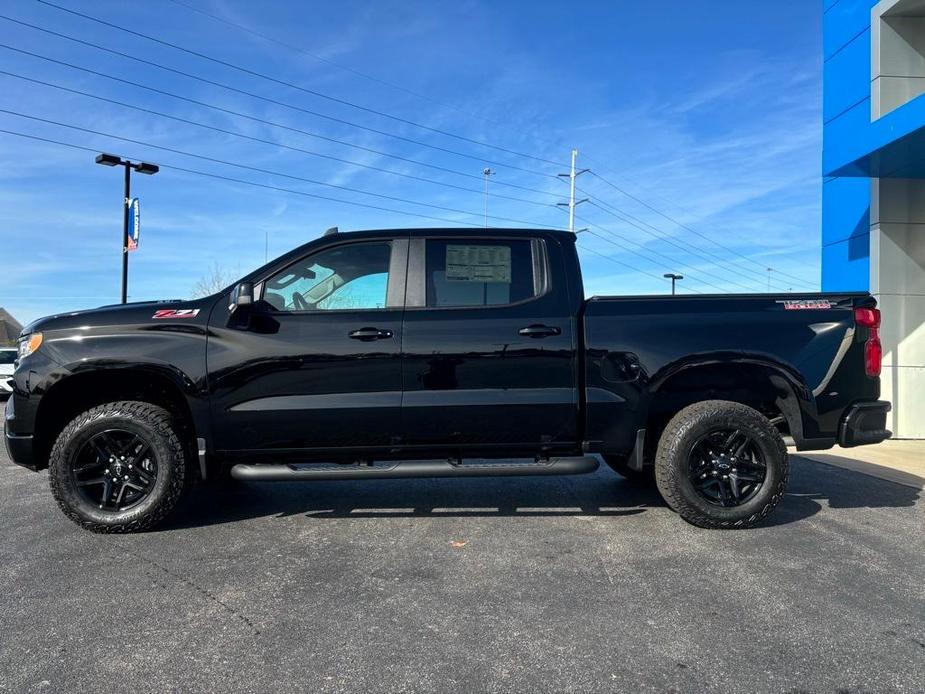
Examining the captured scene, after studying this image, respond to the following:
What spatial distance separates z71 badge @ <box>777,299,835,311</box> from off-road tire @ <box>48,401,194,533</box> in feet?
13.9

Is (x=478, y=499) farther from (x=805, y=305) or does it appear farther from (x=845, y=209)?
(x=845, y=209)

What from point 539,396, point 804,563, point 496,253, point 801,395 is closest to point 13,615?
point 539,396

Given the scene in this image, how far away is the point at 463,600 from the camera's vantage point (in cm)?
309

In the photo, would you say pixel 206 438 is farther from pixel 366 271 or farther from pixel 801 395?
pixel 801 395

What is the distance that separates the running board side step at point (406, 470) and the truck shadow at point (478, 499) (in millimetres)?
517

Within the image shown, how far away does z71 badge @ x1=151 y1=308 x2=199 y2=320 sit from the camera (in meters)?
4.13

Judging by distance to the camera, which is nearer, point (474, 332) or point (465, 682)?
point (465, 682)

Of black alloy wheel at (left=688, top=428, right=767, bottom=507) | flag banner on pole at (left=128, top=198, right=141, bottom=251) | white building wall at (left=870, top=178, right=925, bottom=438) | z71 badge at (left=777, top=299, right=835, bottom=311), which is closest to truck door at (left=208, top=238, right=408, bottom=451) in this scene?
black alloy wheel at (left=688, top=428, right=767, bottom=507)

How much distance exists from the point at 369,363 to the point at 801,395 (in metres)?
2.98

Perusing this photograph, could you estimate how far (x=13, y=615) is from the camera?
2934mm

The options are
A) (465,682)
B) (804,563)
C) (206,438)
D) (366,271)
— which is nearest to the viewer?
(465,682)

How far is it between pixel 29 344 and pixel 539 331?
3.41m

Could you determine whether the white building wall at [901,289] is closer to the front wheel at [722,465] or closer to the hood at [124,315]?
the front wheel at [722,465]

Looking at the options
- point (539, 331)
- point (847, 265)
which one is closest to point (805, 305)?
point (539, 331)
